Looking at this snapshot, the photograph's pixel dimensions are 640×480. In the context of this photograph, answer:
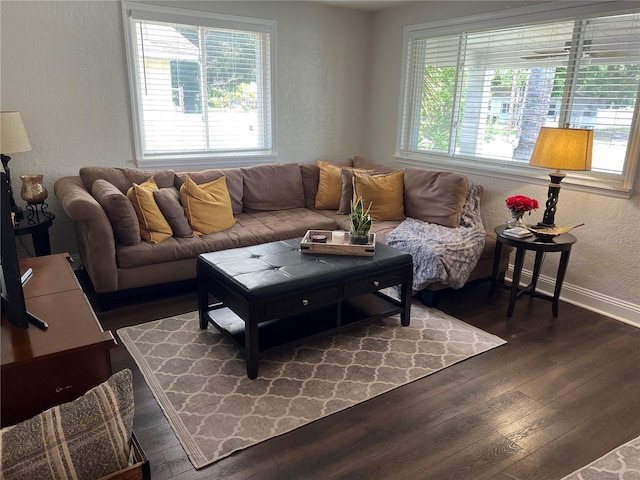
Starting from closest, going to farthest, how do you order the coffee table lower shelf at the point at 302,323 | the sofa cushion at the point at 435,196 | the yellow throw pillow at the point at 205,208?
1. the coffee table lower shelf at the point at 302,323
2. the yellow throw pillow at the point at 205,208
3. the sofa cushion at the point at 435,196

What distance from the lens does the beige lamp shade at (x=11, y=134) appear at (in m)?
3.11

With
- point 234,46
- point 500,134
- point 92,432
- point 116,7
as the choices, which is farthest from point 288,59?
A: point 92,432

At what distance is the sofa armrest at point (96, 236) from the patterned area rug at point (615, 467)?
2.87 meters

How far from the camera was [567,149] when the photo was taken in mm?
3076

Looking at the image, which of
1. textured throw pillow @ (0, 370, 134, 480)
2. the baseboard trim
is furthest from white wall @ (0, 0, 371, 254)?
textured throw pillow @ (0, 370, 134, 480)

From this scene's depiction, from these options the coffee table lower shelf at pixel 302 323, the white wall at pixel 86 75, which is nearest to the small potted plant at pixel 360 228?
the coffee table lower shelf at pixel 302 323

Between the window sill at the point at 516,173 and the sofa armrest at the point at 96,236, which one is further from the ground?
the window sill at the point at 516,173

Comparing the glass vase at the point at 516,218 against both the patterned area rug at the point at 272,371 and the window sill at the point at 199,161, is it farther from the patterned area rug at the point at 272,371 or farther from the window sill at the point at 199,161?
the window sill at the point at 199,161

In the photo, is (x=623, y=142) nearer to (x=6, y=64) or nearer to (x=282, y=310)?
(x=282, y=310)

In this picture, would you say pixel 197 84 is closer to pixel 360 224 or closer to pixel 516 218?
pixel 360 224

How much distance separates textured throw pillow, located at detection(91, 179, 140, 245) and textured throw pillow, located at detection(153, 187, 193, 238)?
9.4 inches

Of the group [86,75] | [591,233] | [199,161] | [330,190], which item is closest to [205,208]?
[199,161]

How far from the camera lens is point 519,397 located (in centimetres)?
243

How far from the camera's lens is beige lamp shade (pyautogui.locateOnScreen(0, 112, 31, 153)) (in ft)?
10.2
